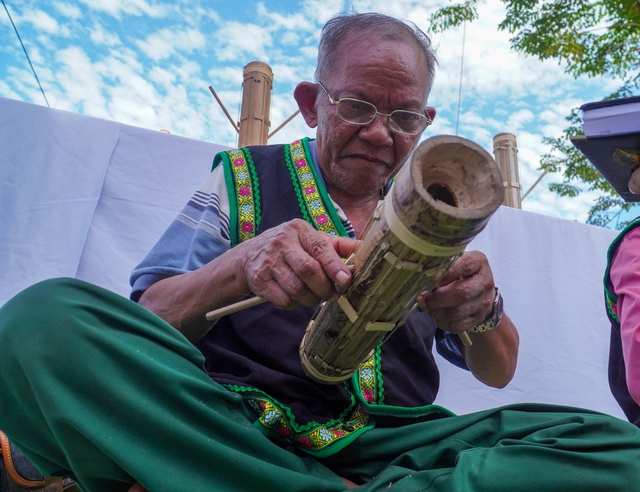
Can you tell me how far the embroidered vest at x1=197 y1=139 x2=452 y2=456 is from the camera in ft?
3.81

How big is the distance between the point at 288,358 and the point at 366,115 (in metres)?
0.63

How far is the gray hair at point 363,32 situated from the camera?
1.55 metres

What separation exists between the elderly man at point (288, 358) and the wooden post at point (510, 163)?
6.25ft

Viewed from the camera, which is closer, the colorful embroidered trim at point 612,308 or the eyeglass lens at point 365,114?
the eyeglass lens at point 365,114

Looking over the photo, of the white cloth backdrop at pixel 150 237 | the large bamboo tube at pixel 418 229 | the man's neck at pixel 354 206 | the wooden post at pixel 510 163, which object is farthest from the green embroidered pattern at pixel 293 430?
the wooden post at pixel 510 163

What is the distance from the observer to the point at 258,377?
1.21 m

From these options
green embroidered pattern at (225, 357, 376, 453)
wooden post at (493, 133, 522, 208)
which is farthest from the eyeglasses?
wooden post at (493, 133, 522, 208)

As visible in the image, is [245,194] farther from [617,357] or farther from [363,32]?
[617,357]

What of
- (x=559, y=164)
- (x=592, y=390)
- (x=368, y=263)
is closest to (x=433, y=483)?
(x=368, y=263)

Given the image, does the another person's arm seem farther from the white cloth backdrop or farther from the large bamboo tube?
the white cloth backdrop

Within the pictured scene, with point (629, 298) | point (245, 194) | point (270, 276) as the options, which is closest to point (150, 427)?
point (270, 276)

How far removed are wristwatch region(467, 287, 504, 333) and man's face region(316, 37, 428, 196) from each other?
0.44 meters

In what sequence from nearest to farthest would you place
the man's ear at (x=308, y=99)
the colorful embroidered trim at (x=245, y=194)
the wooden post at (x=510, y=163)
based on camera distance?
the colorful embroidered trim at (x=245, y=194), the man's ear at (x=308, y=99), the wooden post at (x=510, y=163)

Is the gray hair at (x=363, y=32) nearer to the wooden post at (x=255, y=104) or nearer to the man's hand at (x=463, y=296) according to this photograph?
the man's hand at (x=463, y=296)
